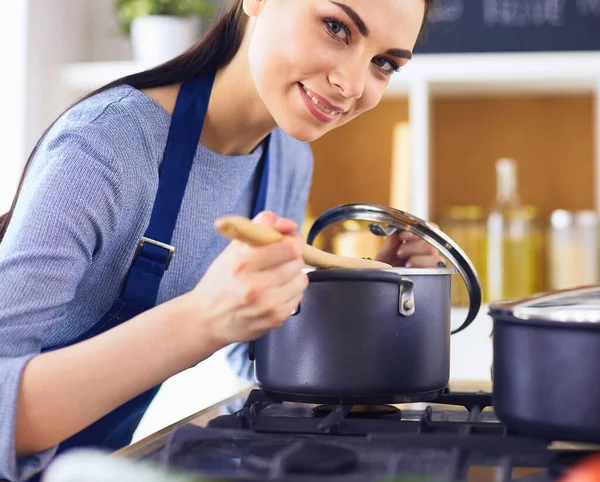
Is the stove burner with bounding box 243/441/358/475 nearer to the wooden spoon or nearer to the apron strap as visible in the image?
the wooden spoon

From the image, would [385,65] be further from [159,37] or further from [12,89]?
[12,89]

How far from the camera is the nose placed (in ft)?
3.49

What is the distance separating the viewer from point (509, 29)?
2.41 meters

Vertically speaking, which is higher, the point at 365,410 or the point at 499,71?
the point at 499,71

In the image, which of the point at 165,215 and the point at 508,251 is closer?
the point at 165,215

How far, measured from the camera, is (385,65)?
1.15 m

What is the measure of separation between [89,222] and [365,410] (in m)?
0.40

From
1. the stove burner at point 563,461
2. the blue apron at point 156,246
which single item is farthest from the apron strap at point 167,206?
the stove burner at point 563,461

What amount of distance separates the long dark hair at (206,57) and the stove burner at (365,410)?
0.58 metres

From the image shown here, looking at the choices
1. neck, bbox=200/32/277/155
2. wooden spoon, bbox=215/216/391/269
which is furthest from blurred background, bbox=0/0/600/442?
wooden spoon, bbox=215/216/391/269

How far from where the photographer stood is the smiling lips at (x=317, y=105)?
43.2 inches

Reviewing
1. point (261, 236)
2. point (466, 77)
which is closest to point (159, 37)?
point (466, 77)

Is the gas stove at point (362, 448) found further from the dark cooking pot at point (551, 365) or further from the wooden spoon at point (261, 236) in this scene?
the wooden spoon at point (261, 236)

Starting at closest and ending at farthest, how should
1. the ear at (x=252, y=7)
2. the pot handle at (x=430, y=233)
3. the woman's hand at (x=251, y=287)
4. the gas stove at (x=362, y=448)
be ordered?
the gas stove at (x=362, y=448) < the woman's hand at (x=251, y=287) < the pot handle at (x=430, y=233) < the ear at (x=252, y=7)
